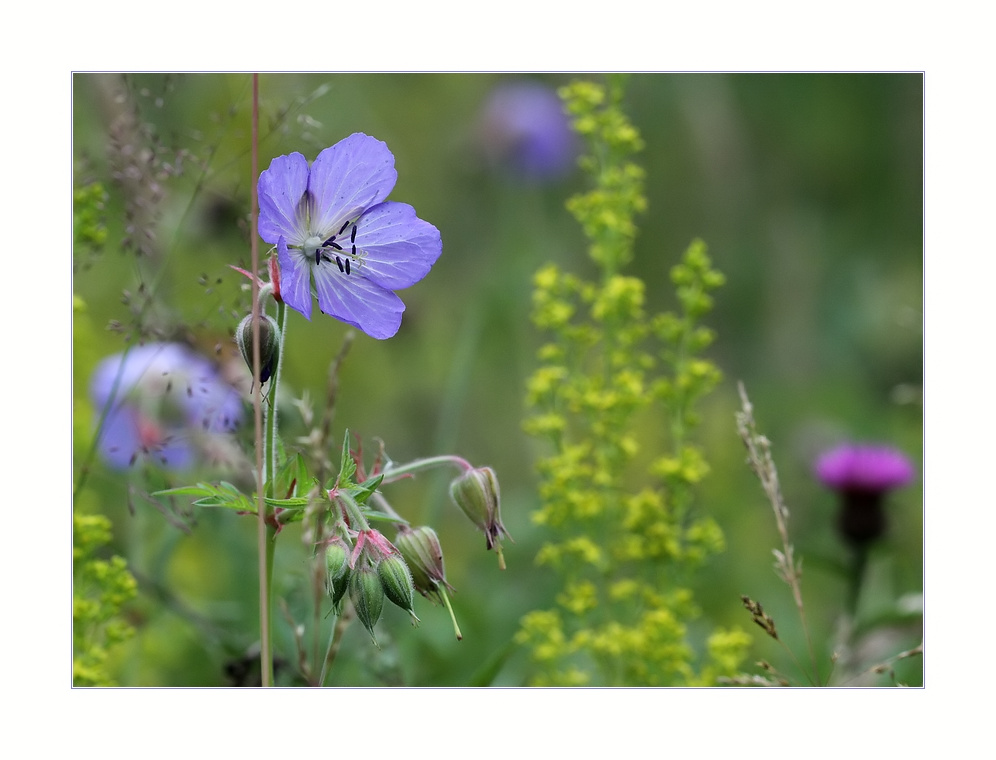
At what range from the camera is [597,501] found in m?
2.00

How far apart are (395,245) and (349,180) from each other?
0.34 feet

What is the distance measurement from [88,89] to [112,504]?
1.00m

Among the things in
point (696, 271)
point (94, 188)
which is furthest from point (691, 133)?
point (94, 188)

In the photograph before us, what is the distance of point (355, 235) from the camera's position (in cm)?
142

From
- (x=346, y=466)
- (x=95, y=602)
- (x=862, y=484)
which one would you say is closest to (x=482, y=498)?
(x=346, y=466)

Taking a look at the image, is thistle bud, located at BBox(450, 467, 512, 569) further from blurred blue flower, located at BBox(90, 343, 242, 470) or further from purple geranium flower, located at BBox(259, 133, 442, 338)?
blurred blue flower, located at BBox(90, 343, 242, 470)

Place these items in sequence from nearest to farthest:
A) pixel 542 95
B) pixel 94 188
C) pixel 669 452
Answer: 1. pixel 94 188
2. pixel 669 452
3. pixel 542 95

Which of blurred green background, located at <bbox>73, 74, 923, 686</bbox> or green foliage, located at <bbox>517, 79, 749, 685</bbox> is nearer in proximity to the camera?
green foliage, located at <bbox>517, 79, 749, 685</bbox>

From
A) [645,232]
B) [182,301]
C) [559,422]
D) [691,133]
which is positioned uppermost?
[691,133]

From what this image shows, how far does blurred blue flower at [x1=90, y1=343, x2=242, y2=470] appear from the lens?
2141mm

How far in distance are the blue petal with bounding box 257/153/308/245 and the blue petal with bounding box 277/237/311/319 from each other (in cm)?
2

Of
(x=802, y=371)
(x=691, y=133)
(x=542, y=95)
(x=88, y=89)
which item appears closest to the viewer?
(x=88, y=89)

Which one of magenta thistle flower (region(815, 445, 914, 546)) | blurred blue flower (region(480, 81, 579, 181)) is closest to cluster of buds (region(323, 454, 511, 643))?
magenta thistle flower (region(815, 445, 914, 546))

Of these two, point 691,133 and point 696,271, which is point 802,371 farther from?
point 696,271
